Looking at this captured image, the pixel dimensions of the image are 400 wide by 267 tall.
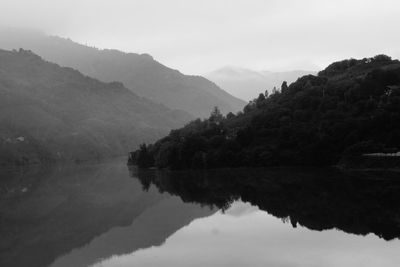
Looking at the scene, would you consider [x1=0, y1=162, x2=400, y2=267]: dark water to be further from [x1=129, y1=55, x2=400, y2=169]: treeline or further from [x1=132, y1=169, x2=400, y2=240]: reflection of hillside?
[x1=129, y1=55, x2=400, y2=169]: treeline

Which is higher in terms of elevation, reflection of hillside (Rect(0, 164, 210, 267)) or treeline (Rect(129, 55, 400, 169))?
treeline (Rect(129, 55, 400, 169))

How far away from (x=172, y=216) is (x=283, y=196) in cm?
1330

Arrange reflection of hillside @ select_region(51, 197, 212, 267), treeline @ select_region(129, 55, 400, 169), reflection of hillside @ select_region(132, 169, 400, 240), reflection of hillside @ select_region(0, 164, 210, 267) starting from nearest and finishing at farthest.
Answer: reflection of hillside @ select_region(51, 197, 212, 267), reflection of hillside @ select_region(0, 164, 210, 267), reflection of hillside @ select_region(132, 169, 400, 240), treeline @ select_region(129, 55, 400, 169)

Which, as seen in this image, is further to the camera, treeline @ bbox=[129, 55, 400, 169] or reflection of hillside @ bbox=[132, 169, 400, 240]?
treeline @ bbox=[129, 55, 400, 169]

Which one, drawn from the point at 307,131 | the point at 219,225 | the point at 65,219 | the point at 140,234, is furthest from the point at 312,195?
the point at 307,131

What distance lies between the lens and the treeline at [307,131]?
99.9 metres

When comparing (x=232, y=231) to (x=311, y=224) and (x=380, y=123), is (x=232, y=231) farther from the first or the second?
(x=380, y=123)

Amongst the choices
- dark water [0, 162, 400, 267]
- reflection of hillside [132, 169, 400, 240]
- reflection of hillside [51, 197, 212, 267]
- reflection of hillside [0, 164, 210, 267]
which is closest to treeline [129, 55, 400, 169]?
reflection of hillside [132, 169, 400, 240]

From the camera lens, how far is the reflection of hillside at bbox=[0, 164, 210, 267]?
39.4 metres

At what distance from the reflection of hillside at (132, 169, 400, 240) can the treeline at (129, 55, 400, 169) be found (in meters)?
11.9

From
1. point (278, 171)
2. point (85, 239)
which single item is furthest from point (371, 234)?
point (278, 171)

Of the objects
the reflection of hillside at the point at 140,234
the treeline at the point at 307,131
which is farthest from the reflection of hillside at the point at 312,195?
the treeline at the point at 307,131

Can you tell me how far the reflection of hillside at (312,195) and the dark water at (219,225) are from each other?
11cm

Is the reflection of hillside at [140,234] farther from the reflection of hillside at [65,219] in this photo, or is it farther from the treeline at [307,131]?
the treeline at [307,131]
